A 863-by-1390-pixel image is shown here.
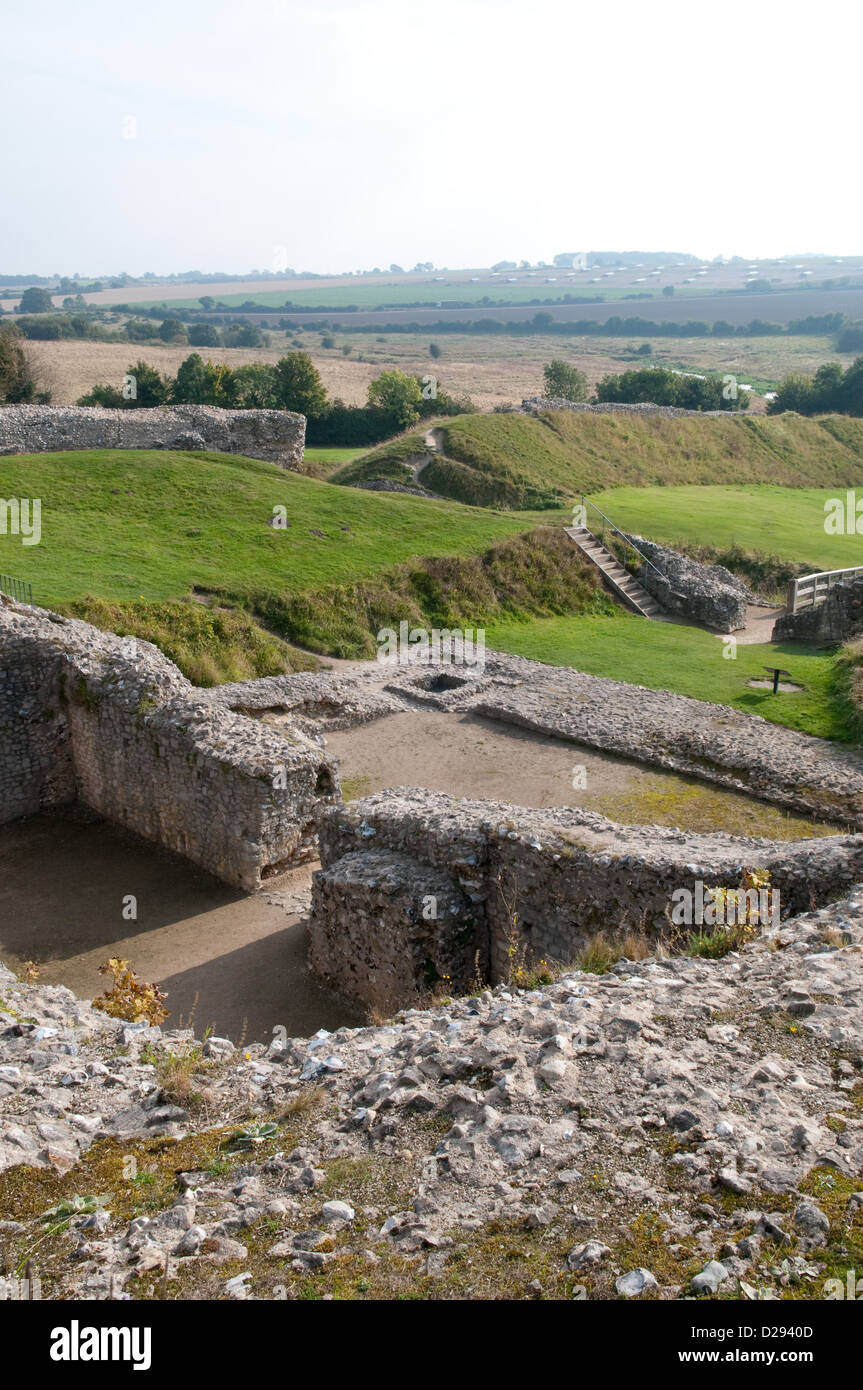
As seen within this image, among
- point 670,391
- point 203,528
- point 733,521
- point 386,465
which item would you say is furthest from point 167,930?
point 670,391

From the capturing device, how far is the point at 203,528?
90.6 feet

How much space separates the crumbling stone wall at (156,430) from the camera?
31906mm

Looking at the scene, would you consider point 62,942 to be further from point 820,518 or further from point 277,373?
point 277,373

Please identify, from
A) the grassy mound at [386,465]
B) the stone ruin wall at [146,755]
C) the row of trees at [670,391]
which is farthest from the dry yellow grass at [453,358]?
the stone ruin wall at [146,755]

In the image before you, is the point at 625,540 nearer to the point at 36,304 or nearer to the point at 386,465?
the point at 386,465

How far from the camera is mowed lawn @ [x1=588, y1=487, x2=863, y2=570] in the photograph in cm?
3391

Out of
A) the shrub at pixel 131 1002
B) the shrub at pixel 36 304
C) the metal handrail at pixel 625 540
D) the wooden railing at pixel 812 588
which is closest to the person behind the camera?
the shrub at pixel 131 1002

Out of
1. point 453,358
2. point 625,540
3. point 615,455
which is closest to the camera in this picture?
point 625,540

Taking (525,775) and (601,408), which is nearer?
(525,775)

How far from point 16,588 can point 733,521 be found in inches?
986

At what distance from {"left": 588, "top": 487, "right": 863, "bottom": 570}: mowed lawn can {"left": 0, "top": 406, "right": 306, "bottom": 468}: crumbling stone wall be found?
11183 mm

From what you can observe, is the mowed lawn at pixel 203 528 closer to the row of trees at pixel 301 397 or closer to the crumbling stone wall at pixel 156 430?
the crumbling stone wall at pixel 156 430

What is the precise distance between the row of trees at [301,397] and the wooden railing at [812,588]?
81.6 feet

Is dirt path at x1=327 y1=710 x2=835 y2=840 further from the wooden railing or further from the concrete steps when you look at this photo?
the wooden railing
